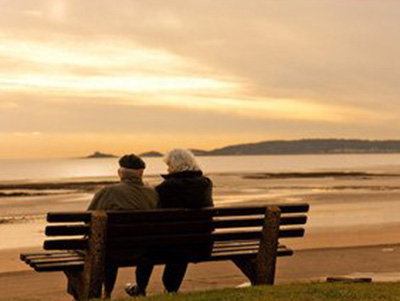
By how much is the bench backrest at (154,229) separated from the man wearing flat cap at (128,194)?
262 millimetres

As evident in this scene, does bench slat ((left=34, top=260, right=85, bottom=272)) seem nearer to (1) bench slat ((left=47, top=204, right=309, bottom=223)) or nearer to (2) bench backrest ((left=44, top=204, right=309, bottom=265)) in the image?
(2) bench backrest ((left=44, top=204, right=309, bottom=265))

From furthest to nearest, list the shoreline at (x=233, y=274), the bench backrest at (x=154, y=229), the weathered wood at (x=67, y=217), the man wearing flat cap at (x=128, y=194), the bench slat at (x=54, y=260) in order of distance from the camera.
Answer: the shoreline at (x=233, y=274), the man wearing flat cap at (x=128, y=194), the bench slat at (x=54, y=260), the bench backrest at (x=154, y=229), the weathered wood at (x=67, y=217)

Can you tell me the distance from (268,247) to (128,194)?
1.88m

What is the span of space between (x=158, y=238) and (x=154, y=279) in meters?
4.40

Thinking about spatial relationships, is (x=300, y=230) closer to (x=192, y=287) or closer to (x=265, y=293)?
(x=265, y=293)

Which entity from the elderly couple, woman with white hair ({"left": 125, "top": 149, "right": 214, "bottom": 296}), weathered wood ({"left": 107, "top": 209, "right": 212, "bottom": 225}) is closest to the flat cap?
the elderly couple

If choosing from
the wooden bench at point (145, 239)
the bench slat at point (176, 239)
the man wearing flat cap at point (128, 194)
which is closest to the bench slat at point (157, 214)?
the wooden bench at point (145, 239)

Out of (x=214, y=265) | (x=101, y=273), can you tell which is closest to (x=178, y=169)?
(x=101, y=273)

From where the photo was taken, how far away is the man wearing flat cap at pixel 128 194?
311 inches

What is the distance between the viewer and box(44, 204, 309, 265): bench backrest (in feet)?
24.2

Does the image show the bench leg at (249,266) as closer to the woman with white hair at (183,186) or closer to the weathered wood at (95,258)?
the woman with white hair at (183,186)

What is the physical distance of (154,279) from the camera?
12.0 meters

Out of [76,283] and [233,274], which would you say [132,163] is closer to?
[76,283]

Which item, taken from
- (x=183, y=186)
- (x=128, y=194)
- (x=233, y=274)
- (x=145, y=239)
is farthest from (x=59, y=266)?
(x=233, y=274)
